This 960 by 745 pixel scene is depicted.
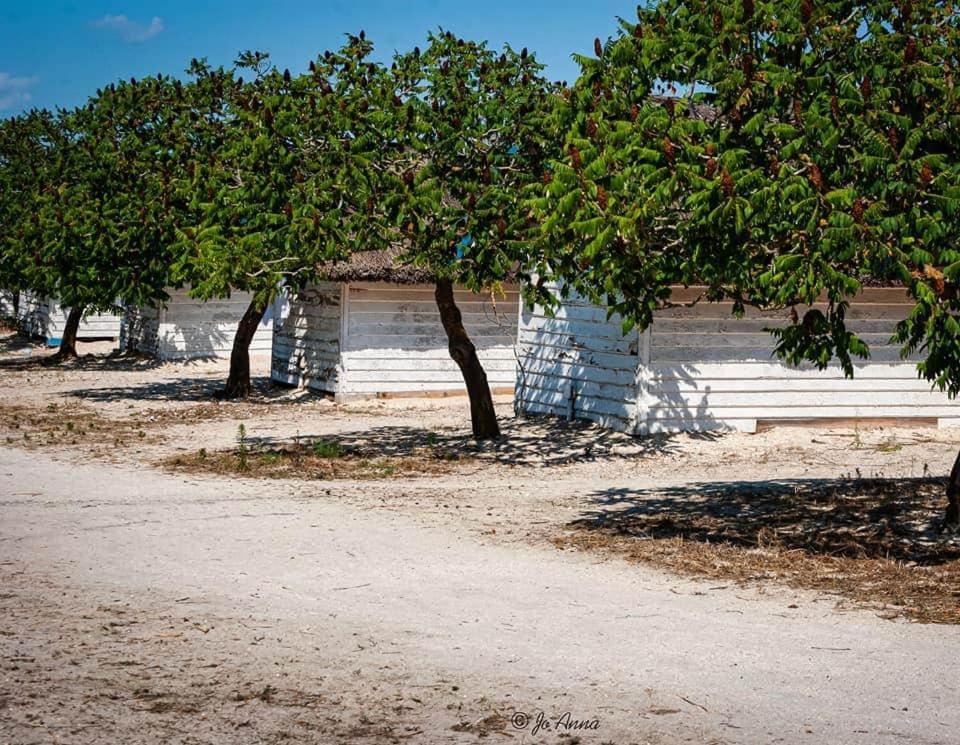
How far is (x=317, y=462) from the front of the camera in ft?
51.2

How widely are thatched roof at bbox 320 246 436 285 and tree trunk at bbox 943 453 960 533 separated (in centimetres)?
1299

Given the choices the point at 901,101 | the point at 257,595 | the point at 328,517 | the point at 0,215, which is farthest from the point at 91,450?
the point at 0,215

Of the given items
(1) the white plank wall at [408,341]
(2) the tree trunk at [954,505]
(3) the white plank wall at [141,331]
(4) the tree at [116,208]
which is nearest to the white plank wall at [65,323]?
(3) the white plank wall at [141,331]

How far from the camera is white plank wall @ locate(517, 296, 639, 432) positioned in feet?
59.1

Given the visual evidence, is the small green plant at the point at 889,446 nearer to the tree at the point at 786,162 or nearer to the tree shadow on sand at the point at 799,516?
the tree shadow on sand at the point at 799,516

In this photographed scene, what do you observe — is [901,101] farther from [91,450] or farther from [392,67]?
[91,450]

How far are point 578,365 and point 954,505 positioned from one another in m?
9.07

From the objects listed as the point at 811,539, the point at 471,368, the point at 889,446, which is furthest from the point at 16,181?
the point at 811,539

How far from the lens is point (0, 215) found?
31.1m

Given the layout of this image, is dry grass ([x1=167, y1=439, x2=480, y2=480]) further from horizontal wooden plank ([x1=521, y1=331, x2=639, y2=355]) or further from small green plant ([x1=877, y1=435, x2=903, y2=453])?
small green plant ([x1=877, y1=435, x2=903, y2=453])

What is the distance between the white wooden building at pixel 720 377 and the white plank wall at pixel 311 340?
6.07 metres

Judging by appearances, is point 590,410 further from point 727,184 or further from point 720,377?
point 727,184

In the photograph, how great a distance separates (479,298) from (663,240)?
14528 millimetres

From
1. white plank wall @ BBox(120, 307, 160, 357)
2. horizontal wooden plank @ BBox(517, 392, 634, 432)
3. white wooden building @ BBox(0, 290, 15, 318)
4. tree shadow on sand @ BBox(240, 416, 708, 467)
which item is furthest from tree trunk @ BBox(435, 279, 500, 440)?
white wooden building @ BBox(0, 290, 15, 318)
